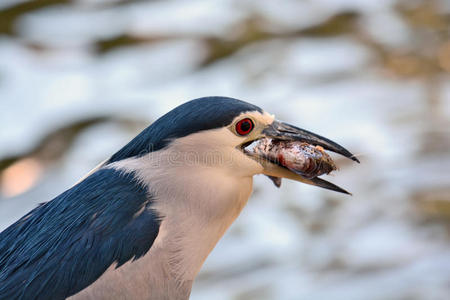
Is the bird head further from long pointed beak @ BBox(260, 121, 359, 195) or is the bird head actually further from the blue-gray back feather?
the blue-gray back feather

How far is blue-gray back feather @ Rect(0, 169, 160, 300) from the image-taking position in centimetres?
189

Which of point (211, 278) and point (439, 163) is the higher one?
point (439, 163)

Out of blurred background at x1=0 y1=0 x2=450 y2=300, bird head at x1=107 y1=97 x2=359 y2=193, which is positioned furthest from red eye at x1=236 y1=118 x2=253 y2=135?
blurred background at x1=0 y1=0 x2=450 y2=300

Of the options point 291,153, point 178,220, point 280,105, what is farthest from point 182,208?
point 280,105

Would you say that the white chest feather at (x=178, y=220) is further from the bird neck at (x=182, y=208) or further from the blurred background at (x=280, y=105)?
the blurred background at (x=280, y=105)

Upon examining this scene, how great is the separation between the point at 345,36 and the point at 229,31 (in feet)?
3.25

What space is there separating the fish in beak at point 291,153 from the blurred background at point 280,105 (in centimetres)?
209

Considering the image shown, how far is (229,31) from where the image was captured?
245 inches

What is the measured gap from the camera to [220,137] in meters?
2.05

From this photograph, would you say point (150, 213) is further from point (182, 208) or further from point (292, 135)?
point (292, 135)

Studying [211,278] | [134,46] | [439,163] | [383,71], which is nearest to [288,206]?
[211,278]

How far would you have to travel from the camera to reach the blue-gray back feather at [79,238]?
189 cm

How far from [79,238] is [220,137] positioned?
46 cm

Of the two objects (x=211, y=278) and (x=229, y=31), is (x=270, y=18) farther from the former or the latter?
(x=211, y=278)
